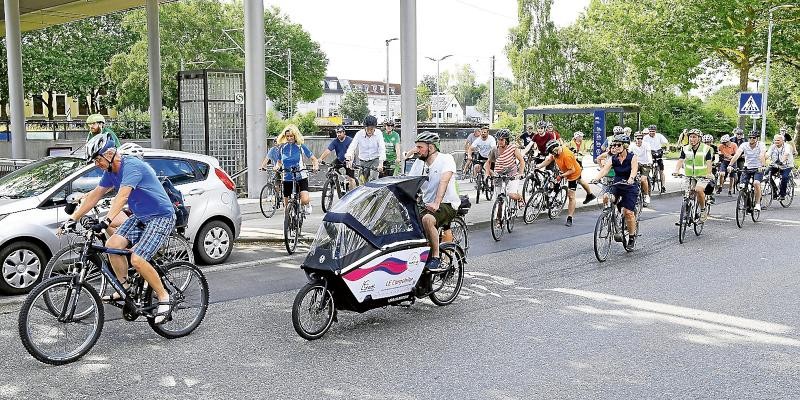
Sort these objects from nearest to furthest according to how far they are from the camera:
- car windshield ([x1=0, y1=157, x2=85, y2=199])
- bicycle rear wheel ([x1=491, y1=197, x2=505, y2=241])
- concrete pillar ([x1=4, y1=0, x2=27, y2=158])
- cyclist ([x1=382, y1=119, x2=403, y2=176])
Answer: car windshield ([x1=0, y1=157, x2=85, y2=199]) < bicycle rear wheel ([x1=491, y1=197, x2=505, y2=241]) < cyclist ([x1=382, y1=119, x2=403, y2=176]) < concrete pillar ([x1=4, y1=0, x2=27, y2=158])

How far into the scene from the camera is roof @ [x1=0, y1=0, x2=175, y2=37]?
92.6ft

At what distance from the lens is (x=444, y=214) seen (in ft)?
28.6

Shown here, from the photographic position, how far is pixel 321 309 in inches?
274

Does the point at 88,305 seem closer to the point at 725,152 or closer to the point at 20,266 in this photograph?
the point at 20,266

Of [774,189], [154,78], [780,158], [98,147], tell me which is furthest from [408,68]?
[154,78]

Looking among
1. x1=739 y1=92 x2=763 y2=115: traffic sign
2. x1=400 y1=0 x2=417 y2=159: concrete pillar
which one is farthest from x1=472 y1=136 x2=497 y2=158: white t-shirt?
x1=739 y1=92 x2=763 y2=115: traffic sign

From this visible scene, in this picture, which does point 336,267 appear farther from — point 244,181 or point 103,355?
point 244,181

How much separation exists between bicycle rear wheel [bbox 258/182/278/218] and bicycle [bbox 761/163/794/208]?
10.6 m

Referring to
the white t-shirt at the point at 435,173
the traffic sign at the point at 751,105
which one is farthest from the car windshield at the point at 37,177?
the traffic sign at the point at 751,105

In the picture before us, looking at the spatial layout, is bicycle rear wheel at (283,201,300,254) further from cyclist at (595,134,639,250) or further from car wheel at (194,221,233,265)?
cyclist at (595,134,639,250)

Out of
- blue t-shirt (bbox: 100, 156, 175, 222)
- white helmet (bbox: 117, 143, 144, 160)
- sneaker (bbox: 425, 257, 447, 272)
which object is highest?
white helmet (bbox: 117, 143, 144, 160)

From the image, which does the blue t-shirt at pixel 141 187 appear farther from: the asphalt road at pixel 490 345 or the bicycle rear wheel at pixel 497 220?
the bicycle rear wheel at pixel 497 220

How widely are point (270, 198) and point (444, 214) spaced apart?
24.6ft

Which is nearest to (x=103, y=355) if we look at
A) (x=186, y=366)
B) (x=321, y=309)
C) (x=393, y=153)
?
(x=186, y=366)
